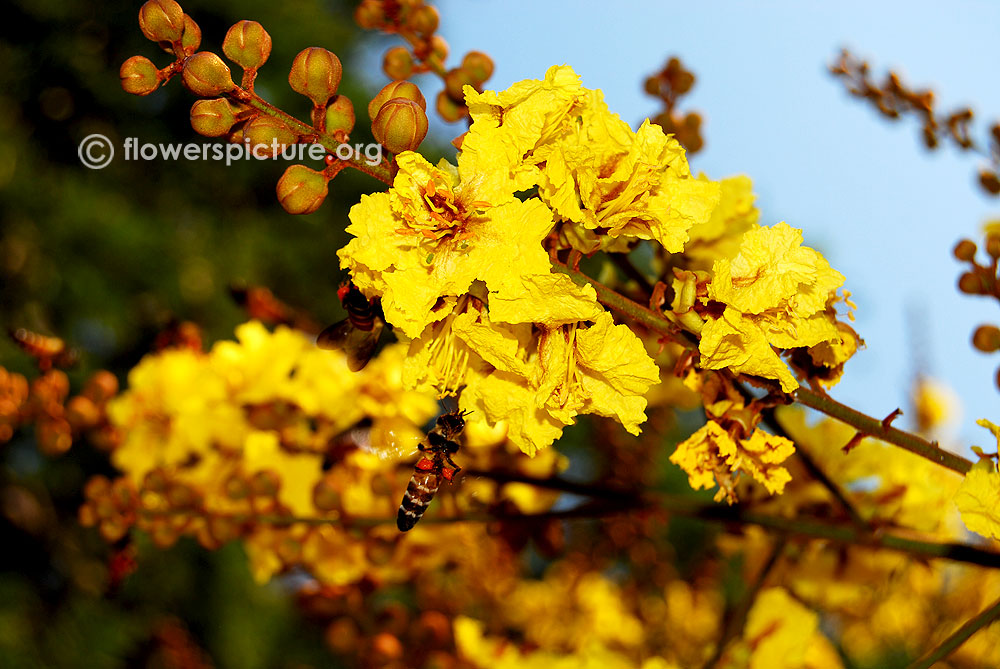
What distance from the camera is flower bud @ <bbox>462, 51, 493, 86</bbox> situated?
0.74m

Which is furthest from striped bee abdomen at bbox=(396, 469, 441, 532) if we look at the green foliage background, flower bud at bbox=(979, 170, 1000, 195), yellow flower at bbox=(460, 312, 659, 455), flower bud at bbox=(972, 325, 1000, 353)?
the green foliage background

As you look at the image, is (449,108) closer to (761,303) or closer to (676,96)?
(676,96)

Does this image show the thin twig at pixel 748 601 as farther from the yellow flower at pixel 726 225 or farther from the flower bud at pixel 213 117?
the flower bud at pixel 213 117

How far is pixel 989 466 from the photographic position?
0.55 meters

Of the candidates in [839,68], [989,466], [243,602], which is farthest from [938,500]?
[243,602]

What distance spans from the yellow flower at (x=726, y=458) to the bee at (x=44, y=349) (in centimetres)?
77

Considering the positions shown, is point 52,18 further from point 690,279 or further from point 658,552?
point 690,279

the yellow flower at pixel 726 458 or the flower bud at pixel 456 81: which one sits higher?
the flower bud at pixel 456 81

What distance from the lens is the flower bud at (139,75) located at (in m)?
0.53

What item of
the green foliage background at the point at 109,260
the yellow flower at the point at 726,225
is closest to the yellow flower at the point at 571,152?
the yellow flower at the point at 726,225

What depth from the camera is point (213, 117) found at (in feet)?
1.64

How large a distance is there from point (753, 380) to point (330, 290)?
378 cm

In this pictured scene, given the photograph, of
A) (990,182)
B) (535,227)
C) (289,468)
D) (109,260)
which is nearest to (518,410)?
(535,227)

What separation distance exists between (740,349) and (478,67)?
390 millimetres
